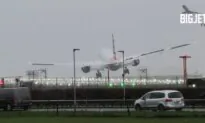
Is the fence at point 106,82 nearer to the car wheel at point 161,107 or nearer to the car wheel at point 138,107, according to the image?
the car wheel at point 138,107

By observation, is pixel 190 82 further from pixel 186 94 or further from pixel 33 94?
pixel 33 94

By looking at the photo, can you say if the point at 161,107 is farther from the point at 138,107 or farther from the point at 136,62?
the point at 136,62

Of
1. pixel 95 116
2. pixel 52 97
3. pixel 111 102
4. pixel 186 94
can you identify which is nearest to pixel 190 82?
pixel 186 94

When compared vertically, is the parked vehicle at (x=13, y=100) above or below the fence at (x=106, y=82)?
below

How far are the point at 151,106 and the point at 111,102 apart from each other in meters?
7.17

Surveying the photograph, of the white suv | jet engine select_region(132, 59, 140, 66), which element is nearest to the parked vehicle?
the white suv

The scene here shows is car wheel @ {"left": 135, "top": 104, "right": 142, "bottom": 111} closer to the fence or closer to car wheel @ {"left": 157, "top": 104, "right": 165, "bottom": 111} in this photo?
car wheel @ {"left": 157, "top": 104, "right": 165, "bottom": 111}

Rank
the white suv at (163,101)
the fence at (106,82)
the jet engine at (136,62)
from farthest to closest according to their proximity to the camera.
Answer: the jet engine at (136,62) → the fence at (106,82) → the white suv at (163,101)

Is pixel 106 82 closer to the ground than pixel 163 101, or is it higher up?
higher up

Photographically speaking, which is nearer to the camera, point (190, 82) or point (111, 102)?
point (111, 102)

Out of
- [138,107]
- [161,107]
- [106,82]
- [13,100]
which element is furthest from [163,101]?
[106,82]

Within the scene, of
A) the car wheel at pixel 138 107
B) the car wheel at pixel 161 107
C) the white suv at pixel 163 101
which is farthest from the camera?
the car wheel at pixel 138 107

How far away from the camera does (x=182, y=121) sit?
108 feet

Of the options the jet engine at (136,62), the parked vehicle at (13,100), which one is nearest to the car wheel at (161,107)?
the parked vehicle at (13,100)
